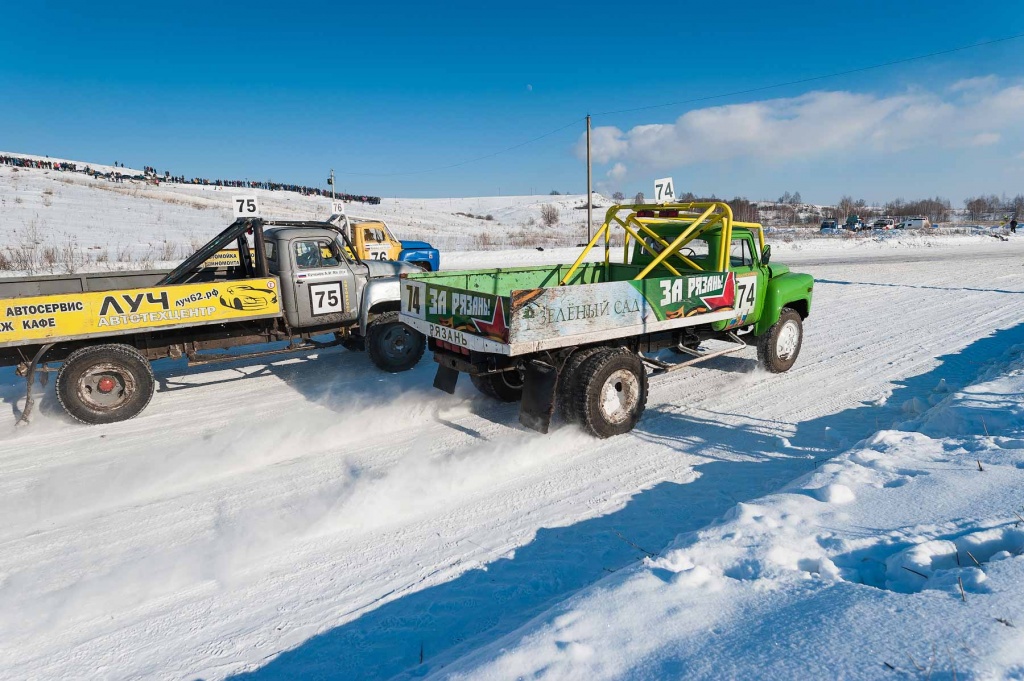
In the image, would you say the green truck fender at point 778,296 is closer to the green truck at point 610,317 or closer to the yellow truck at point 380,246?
the green truck at point 610,317

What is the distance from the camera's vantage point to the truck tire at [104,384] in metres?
6.34

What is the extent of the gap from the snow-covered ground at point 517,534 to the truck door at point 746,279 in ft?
2.91

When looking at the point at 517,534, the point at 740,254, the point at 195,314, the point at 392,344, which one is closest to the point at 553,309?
the point at 517,534

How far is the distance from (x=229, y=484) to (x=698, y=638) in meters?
4.10

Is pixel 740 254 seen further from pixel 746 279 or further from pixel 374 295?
pixel 374 295

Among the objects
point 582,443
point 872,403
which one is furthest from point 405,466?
point 872,403

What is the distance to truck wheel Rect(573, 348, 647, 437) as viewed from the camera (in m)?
5.57

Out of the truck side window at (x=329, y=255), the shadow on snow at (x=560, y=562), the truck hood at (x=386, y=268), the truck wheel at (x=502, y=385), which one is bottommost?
the shadow on snow at (x=560, y=562)

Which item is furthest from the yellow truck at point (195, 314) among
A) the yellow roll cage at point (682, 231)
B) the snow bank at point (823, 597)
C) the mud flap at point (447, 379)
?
the snow bank at point (823, 597)

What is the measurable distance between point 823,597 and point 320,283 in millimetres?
7287

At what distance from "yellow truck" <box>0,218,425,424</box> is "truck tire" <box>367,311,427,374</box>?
0.01m

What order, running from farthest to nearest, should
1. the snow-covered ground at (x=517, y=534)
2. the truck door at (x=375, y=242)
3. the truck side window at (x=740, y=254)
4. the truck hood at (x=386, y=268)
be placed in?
the truck door at (x=375, y=242) → the truck hood at (x=386, y=268) → the truck side window at (x=740, y=254) → the snow-covered ground at (x=517, y=534)

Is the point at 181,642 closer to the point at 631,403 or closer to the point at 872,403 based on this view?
the point at 631,403

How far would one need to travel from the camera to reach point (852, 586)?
2.54 metres
